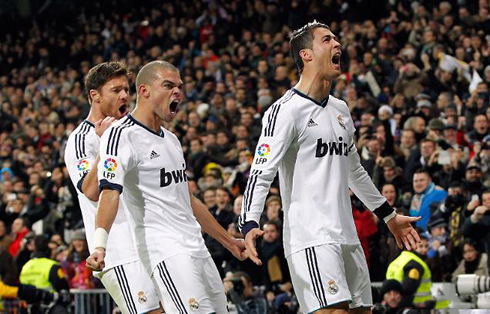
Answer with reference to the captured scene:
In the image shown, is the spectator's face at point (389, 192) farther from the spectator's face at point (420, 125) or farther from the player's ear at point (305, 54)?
the player's ear at point (305, 54)

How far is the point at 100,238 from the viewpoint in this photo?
5.54 m

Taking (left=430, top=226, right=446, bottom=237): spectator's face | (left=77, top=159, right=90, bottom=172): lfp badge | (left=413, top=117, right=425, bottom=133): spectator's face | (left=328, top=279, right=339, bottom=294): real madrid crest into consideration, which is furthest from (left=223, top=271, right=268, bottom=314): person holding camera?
(left=328, top=279, right=339, bottom=294): real madrid crest

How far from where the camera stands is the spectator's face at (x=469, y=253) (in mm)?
10383

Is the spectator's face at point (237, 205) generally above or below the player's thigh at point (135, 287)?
above

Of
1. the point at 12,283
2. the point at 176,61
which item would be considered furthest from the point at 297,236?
the point at 176,61

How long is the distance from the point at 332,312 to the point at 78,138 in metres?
2.37

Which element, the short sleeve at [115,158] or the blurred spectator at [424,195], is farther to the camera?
the blurred spectator at [424,195]

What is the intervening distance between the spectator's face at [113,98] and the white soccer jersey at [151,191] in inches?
37.3

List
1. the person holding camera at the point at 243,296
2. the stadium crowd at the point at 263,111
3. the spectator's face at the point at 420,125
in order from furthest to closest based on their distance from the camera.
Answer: the spectator's face at the point at 420,125, the stadium crowd at the point at 263,111, the person holding camera at the point at 243,296

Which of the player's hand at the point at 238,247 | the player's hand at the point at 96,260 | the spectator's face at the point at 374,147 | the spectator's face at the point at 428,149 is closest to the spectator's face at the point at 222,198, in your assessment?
the spectator's face at the point at 374,147

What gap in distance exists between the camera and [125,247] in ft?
21.4

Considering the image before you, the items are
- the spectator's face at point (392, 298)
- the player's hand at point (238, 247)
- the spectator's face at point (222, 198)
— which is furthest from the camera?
the spectator's face at point (222, 198)

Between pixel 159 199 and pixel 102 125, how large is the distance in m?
0.82

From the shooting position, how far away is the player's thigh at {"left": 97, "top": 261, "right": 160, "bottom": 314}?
6.36m
